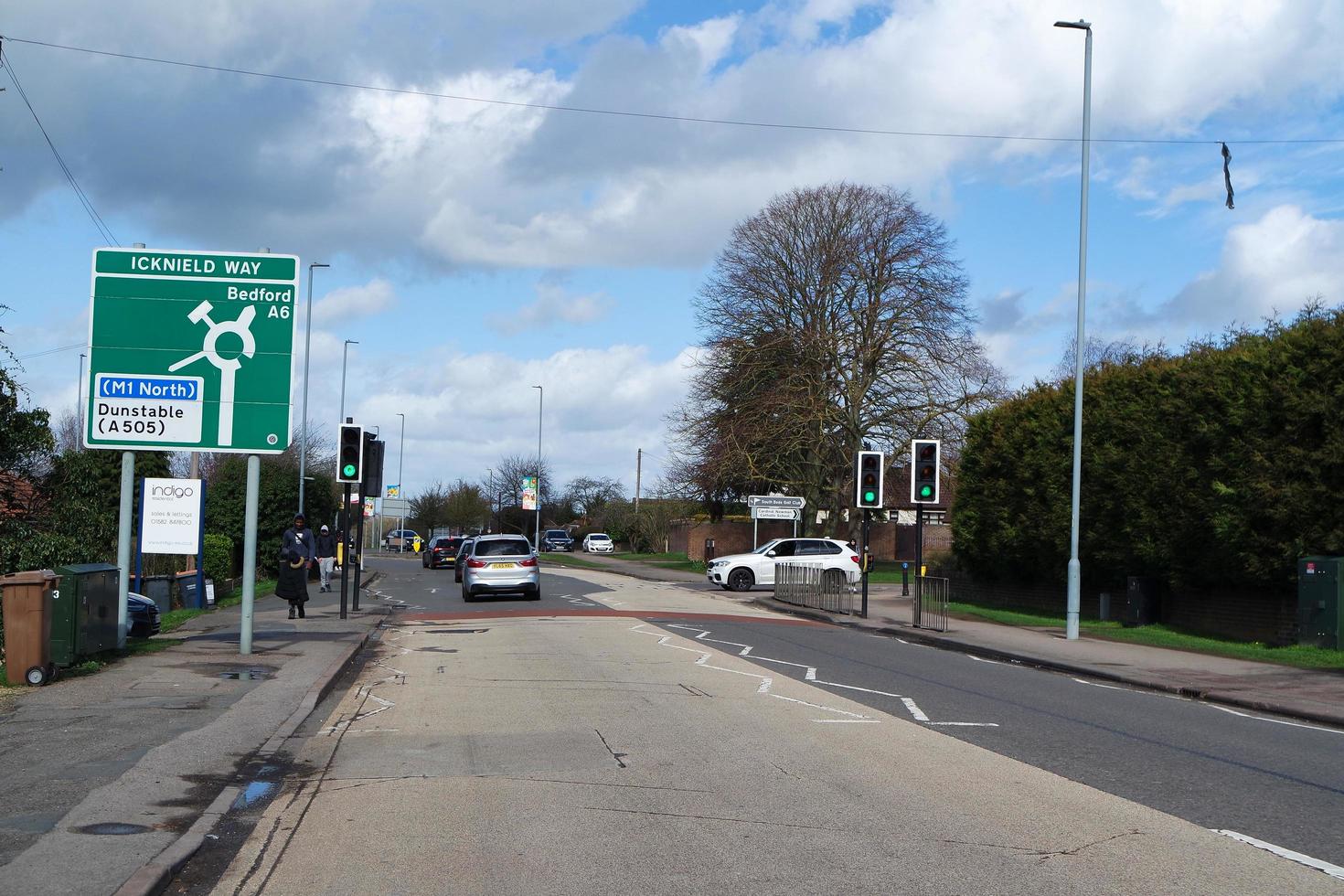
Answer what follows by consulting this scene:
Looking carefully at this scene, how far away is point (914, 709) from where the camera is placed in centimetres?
1230

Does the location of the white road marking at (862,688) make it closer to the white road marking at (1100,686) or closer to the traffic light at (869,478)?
the white road marking at (1100,686)

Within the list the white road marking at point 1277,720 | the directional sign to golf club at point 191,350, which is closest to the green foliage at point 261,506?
the directional sign to golf club at point 191,350

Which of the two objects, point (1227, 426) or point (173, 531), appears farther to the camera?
point (173, 531)

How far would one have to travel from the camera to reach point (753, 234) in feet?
152

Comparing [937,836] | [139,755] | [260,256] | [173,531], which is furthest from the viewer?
[173,531]

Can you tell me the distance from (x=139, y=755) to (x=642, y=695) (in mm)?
5424

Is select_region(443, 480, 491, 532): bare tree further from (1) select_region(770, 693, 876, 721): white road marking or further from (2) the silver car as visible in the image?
(1) select_region(770, 693, 876, 721): white road marking

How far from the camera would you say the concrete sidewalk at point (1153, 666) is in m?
13.6

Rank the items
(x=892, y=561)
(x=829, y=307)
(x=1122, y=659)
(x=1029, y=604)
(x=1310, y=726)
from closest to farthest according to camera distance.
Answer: (x=1310, y=726)
(x=1122, y=659)
(x=1029, y=604)
(x=829, y=307)
(x=892, y=561)

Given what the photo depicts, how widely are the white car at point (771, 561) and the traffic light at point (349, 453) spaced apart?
15543 mm

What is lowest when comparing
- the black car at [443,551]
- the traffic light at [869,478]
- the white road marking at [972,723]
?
the black car at [443,551]

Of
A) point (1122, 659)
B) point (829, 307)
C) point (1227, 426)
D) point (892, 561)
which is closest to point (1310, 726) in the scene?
point (1122, 659)

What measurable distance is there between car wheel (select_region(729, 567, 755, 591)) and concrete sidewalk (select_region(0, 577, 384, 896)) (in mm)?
21925

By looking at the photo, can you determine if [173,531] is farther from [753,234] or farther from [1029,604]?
[753,234]
